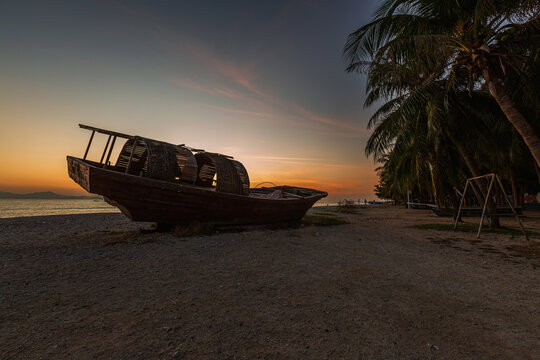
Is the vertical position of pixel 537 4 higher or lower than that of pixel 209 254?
higher

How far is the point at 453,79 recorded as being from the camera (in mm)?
10289

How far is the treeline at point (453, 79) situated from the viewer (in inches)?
309

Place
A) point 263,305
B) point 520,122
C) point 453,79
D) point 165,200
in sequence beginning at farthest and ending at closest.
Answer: point 453,79 → point 165,200 → point 520,122 → point 263,305

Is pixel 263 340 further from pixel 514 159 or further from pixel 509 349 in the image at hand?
pixel 514 159

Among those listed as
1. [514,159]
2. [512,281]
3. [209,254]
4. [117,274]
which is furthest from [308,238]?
[514,159]

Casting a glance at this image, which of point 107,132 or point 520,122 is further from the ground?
point 520,122

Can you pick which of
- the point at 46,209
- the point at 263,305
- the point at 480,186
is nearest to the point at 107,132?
the point at 263,305

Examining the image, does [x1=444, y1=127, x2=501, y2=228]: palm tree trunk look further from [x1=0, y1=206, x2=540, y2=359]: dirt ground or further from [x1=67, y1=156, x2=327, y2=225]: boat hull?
[x1=67, y1=156, x2=327, y2=225]: boat hull

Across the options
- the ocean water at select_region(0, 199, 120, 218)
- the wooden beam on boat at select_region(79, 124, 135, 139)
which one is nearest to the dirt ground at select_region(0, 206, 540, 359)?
the wooden beam on boat at select_region(79, 124, 135, 139)

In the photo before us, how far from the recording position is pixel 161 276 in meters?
4.24

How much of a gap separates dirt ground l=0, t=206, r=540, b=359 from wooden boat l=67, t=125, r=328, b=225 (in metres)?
1.84

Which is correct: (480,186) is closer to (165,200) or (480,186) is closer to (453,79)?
(453,79)

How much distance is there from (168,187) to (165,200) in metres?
0.49

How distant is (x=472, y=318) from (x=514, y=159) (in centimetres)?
1916
